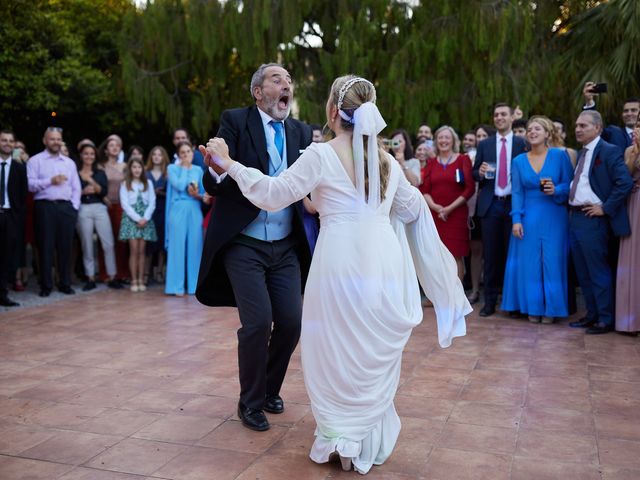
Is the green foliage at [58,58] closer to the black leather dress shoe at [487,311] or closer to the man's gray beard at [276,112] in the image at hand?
the black leather dress shoe at [487,311]

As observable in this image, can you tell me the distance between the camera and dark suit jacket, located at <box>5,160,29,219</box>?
9266mm

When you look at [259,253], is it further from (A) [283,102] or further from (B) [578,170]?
(B) [578,170]

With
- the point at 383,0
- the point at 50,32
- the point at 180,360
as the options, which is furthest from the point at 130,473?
the point at 50,32

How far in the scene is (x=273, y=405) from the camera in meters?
4.75

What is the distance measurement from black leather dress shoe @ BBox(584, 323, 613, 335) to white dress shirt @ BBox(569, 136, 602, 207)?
1249 mm

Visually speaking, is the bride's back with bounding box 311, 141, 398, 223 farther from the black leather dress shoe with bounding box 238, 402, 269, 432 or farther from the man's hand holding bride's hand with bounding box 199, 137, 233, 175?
the black leather dress shoe with bounding box 238, 402, 269, 432

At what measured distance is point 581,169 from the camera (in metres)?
7.68

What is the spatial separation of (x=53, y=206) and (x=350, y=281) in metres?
7.21

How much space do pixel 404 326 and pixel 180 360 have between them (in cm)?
286

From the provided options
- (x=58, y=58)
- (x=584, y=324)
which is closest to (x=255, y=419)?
(x=584, y=324)

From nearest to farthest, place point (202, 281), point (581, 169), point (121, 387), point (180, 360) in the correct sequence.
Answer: point (202, 281) < point (121, 387) < point (180, 360) < point (581, 169)

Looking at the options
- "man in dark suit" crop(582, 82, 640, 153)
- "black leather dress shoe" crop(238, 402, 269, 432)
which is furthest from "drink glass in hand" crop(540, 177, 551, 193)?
"black leather dress shoe" crop(238, 402, 269, 432)

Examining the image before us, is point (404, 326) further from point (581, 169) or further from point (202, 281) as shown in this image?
point (581, 169)

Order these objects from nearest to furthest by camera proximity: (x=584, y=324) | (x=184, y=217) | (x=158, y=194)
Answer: (x=584, y=324), (x=184, y=217), (x=158, y=194)
